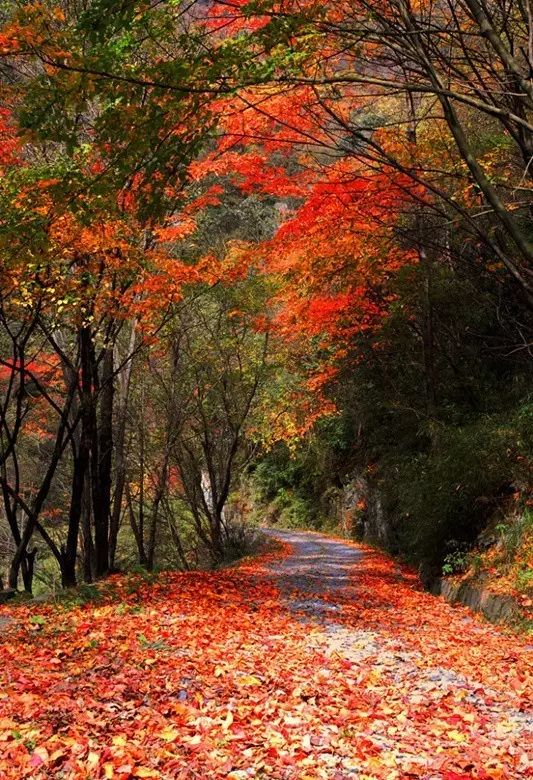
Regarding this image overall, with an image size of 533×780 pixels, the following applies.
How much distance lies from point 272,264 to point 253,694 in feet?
32.0

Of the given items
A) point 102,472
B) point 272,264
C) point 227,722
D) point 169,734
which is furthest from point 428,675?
point 272,264

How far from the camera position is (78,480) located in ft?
32.4

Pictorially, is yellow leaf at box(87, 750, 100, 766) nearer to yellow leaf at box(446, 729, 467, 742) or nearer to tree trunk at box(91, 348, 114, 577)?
yellow leaf at box(446, 729, 467, 742)

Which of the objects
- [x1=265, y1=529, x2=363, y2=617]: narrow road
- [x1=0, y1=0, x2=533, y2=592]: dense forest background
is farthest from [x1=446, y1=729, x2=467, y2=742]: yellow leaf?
[x1=265, y1=529, x2=363, y2=617]: narrow road

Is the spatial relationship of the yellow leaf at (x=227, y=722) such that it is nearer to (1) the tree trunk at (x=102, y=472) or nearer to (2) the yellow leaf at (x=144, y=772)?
(2) the yellow leaf at (x=144, y=772)

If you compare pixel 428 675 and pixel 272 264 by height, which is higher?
pixel 272 264

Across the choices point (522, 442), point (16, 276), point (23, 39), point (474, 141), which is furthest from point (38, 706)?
point (474, 141)

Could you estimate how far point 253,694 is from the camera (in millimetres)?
4652

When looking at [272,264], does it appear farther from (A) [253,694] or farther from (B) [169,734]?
(B) [169,734]

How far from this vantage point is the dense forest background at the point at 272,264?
160 inches

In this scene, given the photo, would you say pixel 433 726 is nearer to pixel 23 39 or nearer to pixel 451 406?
pixel 23 39

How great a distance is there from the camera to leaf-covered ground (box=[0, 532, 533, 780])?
3.46 meters

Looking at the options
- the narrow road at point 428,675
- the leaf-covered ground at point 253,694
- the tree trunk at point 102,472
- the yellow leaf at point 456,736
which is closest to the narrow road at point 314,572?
the narrow road at point 428,675

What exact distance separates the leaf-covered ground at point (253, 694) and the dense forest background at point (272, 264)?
241 cm
